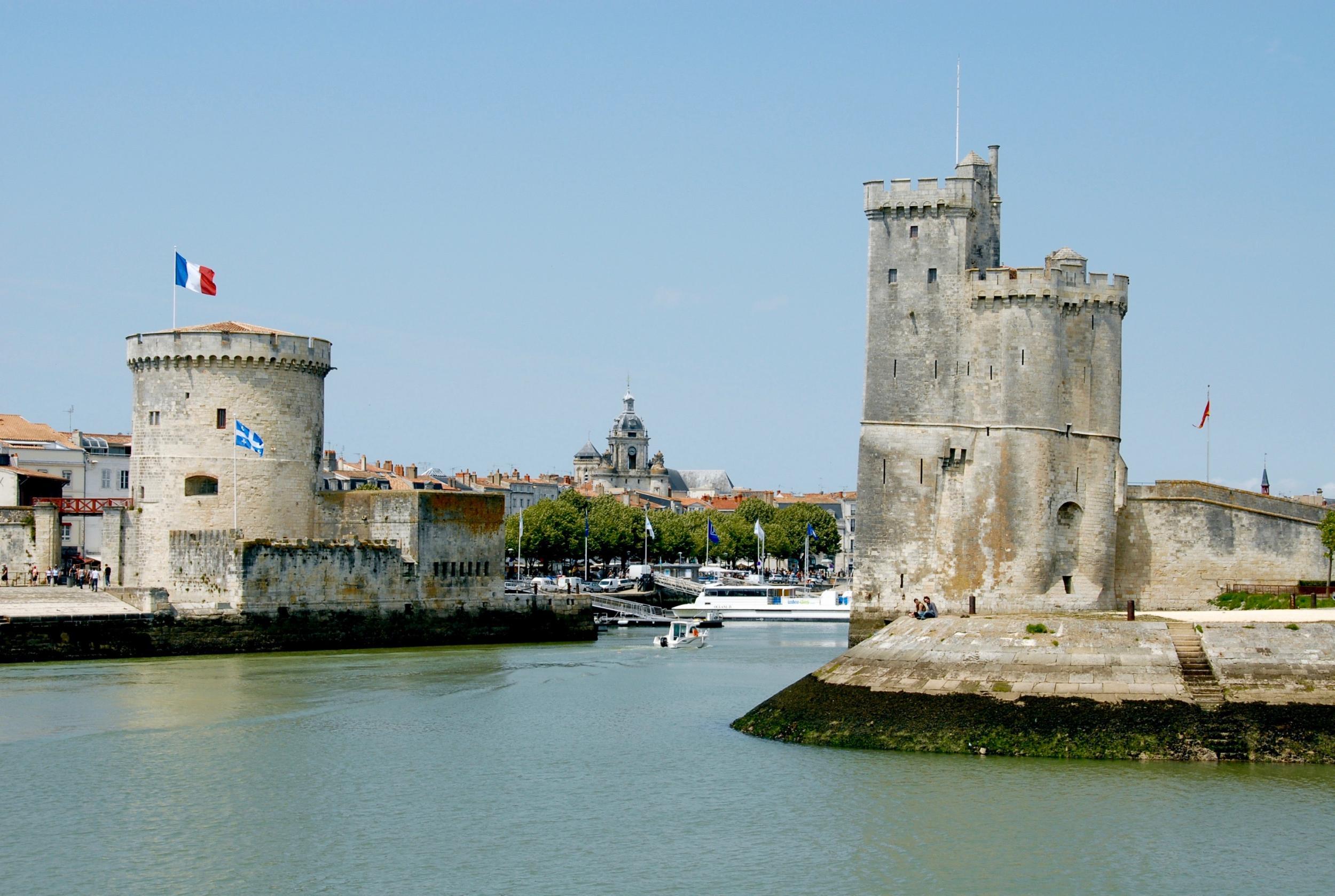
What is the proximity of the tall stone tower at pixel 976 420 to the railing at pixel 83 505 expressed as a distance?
69.5 feet

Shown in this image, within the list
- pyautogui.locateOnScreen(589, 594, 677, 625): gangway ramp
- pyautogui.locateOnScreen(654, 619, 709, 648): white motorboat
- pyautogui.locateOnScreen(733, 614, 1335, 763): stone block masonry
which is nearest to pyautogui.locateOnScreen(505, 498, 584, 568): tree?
pyautogui.locateOnScreen(589, 594, 677, 625): gangway ramp

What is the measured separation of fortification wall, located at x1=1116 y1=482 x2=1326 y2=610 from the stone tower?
23.0 m

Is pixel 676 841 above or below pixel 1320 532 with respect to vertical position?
below

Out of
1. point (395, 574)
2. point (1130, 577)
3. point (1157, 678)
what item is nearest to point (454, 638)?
point (395, 574)

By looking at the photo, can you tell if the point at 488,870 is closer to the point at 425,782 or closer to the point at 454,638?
the point at 425,782

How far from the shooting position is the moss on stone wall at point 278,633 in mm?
43938

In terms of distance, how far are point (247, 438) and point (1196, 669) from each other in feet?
95.8

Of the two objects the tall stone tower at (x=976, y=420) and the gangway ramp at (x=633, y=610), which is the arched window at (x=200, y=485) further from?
the gangway ramp at (x=633, y=610)

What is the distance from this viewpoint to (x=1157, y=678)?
27359mm

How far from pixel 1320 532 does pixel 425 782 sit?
26.0m

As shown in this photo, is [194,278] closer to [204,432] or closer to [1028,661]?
[204,432]

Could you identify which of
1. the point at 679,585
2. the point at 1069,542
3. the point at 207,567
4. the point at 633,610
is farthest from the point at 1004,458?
the point at 679,585

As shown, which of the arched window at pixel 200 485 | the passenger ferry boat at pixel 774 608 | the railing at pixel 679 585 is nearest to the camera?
the arched window at pixel 200 485

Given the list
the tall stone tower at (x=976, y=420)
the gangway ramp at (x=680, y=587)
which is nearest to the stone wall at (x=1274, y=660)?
the tall stone tower at (x=976, y=420)
